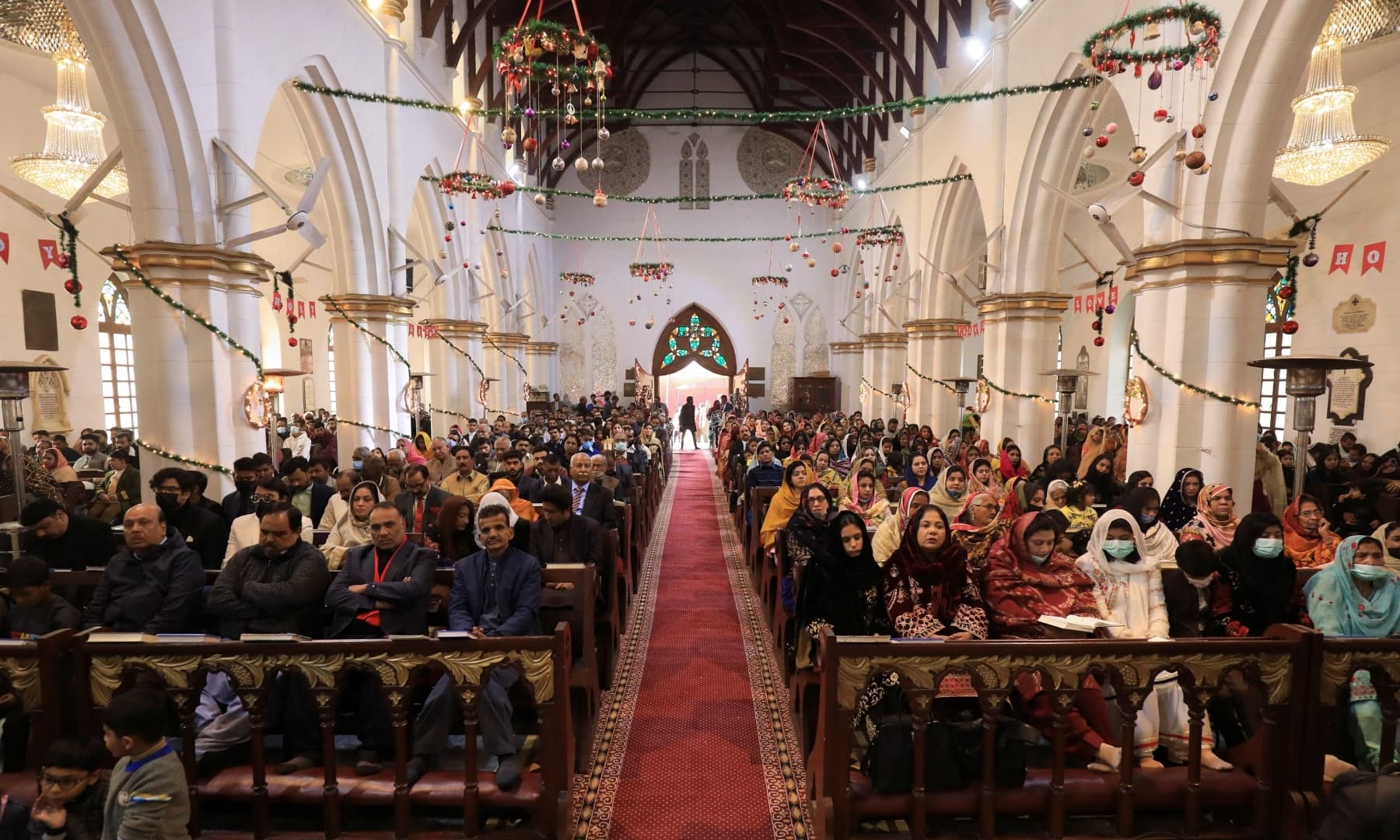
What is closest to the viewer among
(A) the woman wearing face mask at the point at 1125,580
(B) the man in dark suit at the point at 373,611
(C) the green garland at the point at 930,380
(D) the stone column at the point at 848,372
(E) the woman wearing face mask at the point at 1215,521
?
(B) the man in dark suit at the point at 373,611

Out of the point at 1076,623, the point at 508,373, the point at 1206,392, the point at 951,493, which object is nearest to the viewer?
the point at 1076,623

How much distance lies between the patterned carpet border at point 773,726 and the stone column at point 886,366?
12.3m

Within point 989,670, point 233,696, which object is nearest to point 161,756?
point 233,696

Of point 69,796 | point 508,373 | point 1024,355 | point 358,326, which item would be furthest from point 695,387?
point 69,796

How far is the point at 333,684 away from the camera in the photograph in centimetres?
266

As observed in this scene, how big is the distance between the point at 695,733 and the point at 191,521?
3720 mm

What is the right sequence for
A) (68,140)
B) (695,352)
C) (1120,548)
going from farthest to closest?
(695,352) < (68,140) < (1120,548)

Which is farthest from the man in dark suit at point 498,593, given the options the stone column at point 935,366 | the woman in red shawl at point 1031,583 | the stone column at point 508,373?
the stone column at point 508,373

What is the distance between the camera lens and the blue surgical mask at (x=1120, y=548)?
3.56 m

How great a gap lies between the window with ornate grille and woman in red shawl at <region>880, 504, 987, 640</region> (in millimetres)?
13789

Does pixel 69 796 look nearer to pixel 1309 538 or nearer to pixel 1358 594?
pixel 1358 594

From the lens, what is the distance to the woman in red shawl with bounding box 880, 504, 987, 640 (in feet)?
11.1

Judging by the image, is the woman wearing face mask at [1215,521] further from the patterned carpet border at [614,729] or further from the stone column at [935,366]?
the stone column at [935,366]

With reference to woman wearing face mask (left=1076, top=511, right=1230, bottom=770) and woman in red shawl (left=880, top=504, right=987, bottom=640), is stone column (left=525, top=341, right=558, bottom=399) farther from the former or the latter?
woman wearing face mask (left=1076, top=511, right=1230, bottom=770)
